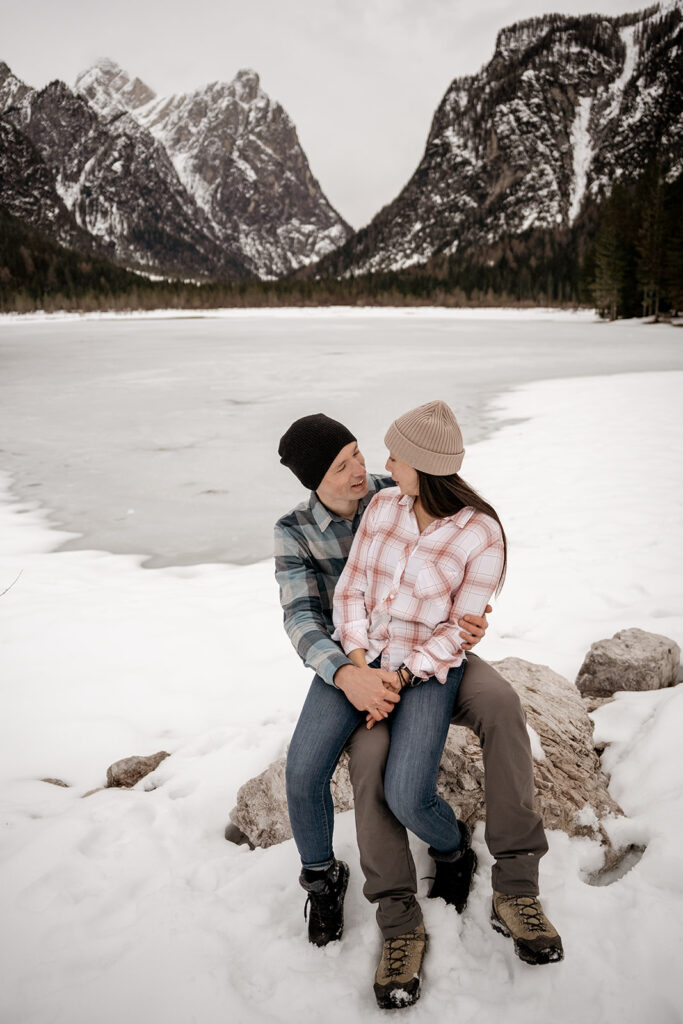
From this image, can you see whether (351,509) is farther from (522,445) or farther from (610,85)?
(610,85)

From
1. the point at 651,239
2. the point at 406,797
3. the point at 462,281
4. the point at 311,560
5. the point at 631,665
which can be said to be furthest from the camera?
the point at 462,281

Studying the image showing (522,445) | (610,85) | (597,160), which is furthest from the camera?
(610,85)

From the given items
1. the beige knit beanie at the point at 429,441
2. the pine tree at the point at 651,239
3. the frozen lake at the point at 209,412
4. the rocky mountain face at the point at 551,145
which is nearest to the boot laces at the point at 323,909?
the beige knit beanie at the point at 429,441

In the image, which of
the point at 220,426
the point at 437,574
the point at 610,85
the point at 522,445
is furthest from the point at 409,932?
the point at 610,85

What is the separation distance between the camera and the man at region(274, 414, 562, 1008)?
1.71m

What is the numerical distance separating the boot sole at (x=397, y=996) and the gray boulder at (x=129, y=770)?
1.55 m

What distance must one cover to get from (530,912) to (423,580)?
102 cm

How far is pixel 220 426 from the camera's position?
436 inches

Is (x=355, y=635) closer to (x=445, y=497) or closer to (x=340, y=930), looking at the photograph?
(x=445, y=497)

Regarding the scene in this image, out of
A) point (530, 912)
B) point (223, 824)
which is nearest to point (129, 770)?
point (223, 824)

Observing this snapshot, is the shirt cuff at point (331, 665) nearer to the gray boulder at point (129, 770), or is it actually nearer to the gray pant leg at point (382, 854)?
the gray pant leg at point (382, 854)

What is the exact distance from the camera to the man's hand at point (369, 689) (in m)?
1.88

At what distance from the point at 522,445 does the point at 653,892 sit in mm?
7159

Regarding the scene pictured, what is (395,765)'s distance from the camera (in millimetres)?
1806
